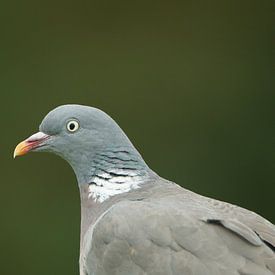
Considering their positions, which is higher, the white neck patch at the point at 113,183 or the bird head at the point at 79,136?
the bird head at the point at 79,136

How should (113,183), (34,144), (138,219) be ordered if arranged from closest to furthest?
(138,219) < (113,183) < (34,144)

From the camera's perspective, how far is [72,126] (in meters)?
3.23

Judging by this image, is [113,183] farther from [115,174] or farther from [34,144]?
[34,144]

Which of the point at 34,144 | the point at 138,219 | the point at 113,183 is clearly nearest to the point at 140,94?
the point at 34,144

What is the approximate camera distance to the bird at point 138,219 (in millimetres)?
2717

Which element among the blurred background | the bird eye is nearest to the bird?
the bird eye

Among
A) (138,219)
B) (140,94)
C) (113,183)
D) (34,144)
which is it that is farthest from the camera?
(140,94)

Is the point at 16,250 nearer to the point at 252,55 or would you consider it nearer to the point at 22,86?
the point at 22,86

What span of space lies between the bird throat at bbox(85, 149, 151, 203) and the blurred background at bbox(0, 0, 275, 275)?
2163mm

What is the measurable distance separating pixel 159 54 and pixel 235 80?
469mm

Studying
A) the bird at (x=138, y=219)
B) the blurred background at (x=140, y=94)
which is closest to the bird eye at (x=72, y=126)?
the bird at (x=138, y=219)

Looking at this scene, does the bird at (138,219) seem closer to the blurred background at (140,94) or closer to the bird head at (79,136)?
the bird head at (79,136)

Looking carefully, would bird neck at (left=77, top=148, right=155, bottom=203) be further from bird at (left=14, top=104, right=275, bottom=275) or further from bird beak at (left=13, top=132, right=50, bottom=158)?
bird beak at (left=13, top=132, right=50, bottom=158)

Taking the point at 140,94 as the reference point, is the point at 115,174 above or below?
below
